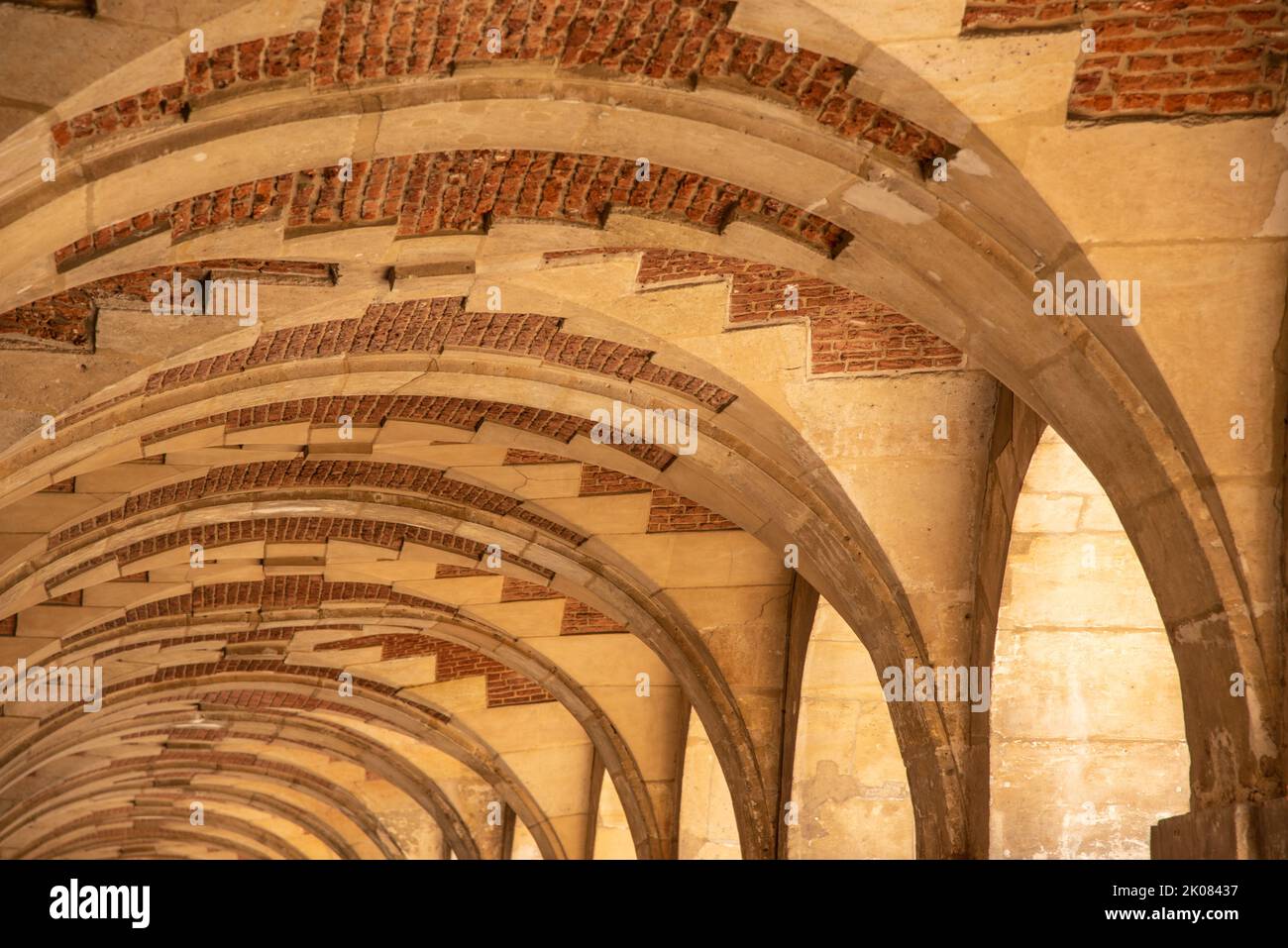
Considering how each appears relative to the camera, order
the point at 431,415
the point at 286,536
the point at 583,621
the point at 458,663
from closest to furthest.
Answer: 1. the point at 431,415
2. the point at 286,536
3. the point at 583,621
4. the point at 458,663

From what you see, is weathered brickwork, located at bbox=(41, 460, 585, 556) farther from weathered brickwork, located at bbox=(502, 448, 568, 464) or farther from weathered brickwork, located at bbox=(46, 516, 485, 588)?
weathered brickwork, located at bbox=(46, 516, 485, 588)

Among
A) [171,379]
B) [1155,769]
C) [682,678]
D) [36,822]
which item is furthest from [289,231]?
[36,822]

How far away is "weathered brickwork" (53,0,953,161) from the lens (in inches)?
207

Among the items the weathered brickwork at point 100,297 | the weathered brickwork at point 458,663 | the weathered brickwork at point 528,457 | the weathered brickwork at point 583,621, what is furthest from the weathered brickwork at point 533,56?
the weathered brickwork at point 458,663

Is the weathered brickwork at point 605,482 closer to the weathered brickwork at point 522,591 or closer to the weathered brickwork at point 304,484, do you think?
the weathered brickwork at point 304,484

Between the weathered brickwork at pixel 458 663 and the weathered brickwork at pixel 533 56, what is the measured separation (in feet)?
32.8

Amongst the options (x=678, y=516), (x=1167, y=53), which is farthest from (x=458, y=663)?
(x=1167, y=53)

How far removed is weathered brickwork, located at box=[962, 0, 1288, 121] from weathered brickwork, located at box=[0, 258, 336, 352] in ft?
11.2

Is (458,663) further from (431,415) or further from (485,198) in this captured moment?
(485,198)

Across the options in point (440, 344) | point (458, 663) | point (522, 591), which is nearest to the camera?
point (440, 344)

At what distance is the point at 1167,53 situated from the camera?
17.7 feet

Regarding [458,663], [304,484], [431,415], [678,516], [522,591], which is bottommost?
[458,663]

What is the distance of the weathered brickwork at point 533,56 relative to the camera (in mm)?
5270

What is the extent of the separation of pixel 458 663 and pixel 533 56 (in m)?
10.5
